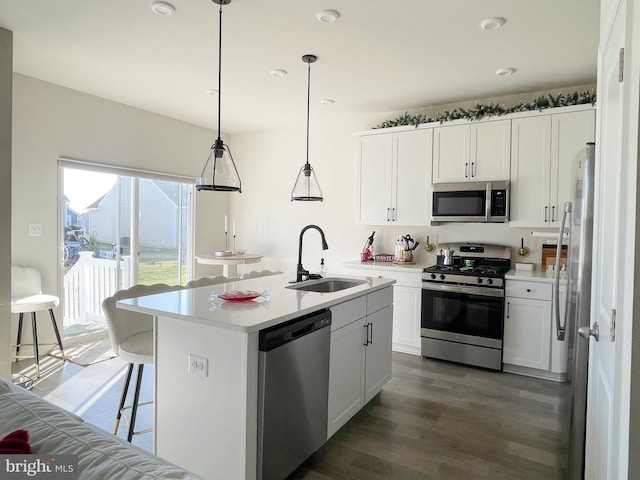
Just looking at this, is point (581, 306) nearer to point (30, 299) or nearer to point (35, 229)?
point (30, 299)

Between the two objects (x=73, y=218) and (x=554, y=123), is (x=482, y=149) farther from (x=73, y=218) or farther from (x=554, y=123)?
(x=73, y=218)

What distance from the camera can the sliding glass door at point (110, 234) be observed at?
14.1 feet

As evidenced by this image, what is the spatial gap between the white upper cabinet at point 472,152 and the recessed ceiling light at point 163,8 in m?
2.75

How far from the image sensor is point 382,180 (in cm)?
452

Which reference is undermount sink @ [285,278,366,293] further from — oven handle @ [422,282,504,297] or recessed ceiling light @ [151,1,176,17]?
recessed ceiling light @ [151,1,176,17]

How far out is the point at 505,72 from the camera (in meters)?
3.51

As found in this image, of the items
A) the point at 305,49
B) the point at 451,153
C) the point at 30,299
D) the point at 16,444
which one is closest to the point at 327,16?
A: the point at 305,49

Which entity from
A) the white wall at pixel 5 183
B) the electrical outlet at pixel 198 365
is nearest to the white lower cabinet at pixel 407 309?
the electrical outlet at pixel 198 365

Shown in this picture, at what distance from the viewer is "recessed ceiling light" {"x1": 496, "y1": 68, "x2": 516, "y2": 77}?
346 centimetres

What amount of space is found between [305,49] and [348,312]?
208cm

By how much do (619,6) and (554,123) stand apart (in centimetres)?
276

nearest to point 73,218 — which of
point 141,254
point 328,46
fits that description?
point 141,254

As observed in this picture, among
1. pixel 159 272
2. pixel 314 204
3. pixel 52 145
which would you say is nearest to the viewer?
pixel 52 145

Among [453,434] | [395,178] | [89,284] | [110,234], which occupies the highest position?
[395,178]
